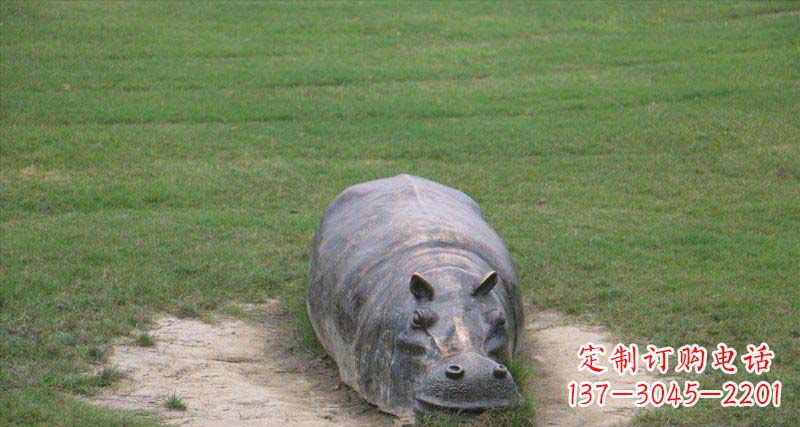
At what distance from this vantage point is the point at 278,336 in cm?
1028

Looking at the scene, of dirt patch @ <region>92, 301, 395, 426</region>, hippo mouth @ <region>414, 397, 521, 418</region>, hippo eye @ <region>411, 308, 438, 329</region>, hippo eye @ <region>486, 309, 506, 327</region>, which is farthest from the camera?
dirt patch @ <region>92, 301, 395, 426</region>

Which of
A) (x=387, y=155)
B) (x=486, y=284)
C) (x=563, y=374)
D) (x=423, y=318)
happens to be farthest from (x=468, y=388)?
(x=387, y=155)

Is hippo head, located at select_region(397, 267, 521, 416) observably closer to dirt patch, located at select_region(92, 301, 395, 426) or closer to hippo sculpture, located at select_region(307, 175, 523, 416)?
hippo sculpture, located at select_region(307, 175, 523, 416)

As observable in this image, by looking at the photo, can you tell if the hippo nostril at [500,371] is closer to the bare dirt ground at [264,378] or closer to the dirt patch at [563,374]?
the dirt patch at [563,374]

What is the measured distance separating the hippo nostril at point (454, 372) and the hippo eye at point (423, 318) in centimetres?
62

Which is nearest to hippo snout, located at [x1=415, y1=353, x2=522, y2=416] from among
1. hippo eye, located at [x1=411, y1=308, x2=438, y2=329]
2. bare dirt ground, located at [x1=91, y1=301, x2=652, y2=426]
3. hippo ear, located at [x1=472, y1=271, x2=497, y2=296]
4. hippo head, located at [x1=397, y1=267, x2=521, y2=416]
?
hippo head, located at [x1=397, y1=267, x2=521, y2=416]

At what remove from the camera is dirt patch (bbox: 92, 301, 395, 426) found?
8.16 metres

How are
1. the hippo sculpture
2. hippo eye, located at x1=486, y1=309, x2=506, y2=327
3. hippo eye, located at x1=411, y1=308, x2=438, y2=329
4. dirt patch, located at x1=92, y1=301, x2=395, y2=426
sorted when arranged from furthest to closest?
dirt patch, located at x1=92, y1=301, x2=395, y2=426
hippo eye, located at x1=486, y1=309, x2=506, y2=327
hippo eye, located at x1=411, y1=308, x2=438, y2=329
the hippo sculpture

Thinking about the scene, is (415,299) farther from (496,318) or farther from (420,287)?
(496,318)

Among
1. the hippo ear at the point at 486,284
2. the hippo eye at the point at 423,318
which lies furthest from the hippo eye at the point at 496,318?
the hippo eye at the point at 423,318

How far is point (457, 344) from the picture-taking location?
761cm

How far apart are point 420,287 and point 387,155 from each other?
808cm

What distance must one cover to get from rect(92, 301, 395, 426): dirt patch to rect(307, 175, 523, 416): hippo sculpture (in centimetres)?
26

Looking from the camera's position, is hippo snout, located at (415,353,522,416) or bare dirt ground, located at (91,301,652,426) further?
bare dirt ground, located at (91,301,652,426)
